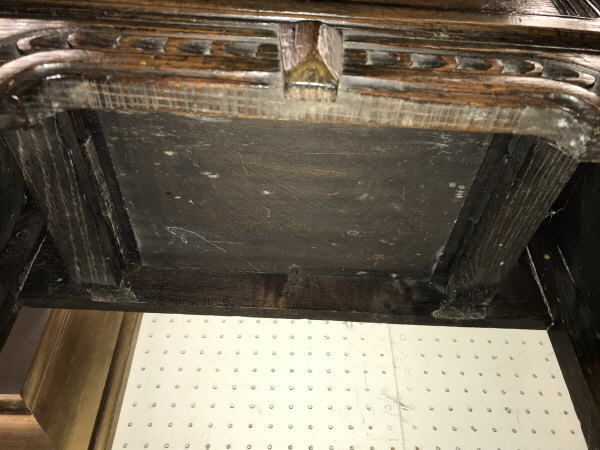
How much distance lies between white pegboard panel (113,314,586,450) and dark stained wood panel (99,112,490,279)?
22.8 inches

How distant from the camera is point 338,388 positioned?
2396mm

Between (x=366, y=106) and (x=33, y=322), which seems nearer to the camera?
(x=366, y=106)

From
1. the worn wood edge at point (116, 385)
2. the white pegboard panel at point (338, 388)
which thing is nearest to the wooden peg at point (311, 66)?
the white pegboard panel at point (338, 388)

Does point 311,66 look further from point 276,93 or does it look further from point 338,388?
point 338,388

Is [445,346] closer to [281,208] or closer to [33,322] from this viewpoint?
[281,208]

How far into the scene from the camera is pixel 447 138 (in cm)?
164

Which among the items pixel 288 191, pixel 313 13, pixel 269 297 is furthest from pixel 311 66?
pixel 269 297

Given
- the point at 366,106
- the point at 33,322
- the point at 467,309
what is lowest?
the point at 33,322

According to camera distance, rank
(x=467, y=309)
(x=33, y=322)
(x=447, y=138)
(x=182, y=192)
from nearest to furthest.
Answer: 1. (x=447, y=138)
2. (x=182, y=192)
3. (x=467, y=309)
4. (x=33, y=322)

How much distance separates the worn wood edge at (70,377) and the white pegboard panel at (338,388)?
15 centimetres

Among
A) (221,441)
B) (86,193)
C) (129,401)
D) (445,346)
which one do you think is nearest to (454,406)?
(445,346)

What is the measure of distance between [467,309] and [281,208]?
0.87m

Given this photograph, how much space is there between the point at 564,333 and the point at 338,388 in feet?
3.40

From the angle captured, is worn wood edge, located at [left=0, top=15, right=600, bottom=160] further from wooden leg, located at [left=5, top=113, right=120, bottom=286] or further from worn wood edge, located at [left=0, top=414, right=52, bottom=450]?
worn wood edge, located at [left=0, top=414, right=52, bottom=450]
